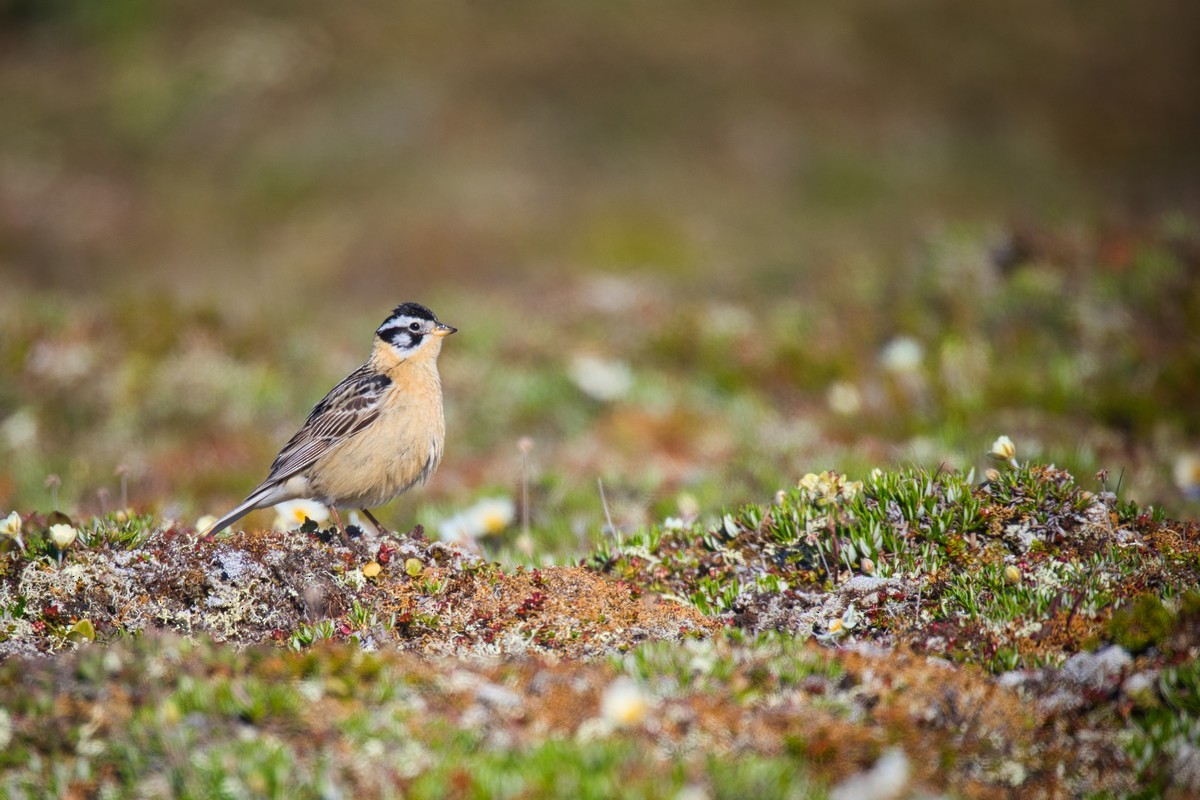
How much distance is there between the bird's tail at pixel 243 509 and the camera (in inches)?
273

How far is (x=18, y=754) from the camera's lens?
4.36m

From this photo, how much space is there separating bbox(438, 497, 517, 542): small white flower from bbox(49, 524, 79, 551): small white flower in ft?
8.59

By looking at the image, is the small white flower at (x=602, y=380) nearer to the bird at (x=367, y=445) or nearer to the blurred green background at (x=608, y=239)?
the blurred green background at (x=608, y=239)

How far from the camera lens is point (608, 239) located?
29734mm

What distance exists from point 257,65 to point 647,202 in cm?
1603

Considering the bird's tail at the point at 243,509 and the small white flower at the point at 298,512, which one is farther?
the small white flower at the point at 298,512

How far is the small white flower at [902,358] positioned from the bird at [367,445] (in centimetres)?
606

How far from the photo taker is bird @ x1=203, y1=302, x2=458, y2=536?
298 inches

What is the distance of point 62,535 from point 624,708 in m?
3.26

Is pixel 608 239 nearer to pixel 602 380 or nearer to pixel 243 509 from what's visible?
pixel 602 380

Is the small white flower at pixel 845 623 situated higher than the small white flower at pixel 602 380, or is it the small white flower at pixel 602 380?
the small white flower at pixel 602 380

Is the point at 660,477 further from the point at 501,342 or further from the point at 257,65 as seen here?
the point at 257,65

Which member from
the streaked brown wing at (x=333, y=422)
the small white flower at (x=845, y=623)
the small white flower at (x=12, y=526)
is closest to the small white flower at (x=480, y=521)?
the streaked brown wing at (x=333, y=422)

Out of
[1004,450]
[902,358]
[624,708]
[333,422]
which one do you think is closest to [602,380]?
[902,358]
